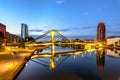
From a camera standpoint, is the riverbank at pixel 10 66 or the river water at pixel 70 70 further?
the river water at pixel 70 70

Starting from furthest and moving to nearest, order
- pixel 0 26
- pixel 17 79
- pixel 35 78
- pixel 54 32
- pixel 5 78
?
1. pixel 0 26
2. pixel 54 32
3. pixel 35 78
4. pixel 17 79
5. pixel 5 78

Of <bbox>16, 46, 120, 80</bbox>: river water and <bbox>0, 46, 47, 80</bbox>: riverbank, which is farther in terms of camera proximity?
<bbox>16, 46, 120, 80</bbox>: river water

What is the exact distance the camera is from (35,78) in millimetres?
32688

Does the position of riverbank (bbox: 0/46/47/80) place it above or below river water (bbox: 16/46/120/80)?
above

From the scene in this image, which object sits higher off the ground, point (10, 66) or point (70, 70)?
point (10, 66)

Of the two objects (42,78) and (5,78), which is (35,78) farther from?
(5,78)

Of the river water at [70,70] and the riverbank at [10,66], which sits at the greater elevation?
the riverbank at [10,66]

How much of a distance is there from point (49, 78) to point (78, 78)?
4238 mm

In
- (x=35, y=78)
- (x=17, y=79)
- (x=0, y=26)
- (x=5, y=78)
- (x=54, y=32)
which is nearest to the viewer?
(x=5, y=78)

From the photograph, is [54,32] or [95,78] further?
[54,32]

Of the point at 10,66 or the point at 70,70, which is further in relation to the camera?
the point at 70,70

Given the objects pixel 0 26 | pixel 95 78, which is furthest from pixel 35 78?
pixel 0 26

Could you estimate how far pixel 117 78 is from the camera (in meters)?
33.2

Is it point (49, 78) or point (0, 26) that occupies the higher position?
point (0, 26)
